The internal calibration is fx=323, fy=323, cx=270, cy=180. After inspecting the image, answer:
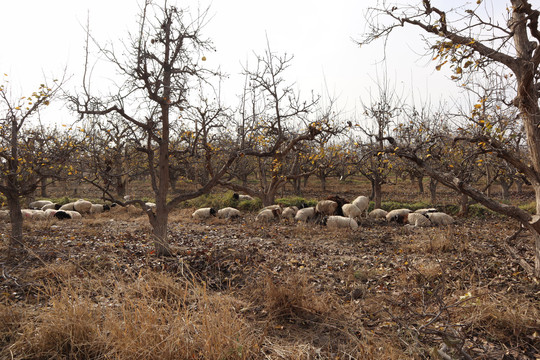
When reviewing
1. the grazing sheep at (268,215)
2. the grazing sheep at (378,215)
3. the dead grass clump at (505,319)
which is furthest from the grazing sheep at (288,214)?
the dead grass clump at (505,319)

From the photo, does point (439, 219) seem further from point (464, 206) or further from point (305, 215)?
point (305, 215)

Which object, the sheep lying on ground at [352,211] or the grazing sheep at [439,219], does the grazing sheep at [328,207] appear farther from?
the grazing sheep at [439,219]

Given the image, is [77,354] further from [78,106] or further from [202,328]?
[78,106]

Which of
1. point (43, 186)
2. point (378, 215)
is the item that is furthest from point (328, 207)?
point (43, 186)

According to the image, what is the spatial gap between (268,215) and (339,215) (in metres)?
3.22

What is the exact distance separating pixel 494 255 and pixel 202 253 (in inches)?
288

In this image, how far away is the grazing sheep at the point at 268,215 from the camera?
14500mm

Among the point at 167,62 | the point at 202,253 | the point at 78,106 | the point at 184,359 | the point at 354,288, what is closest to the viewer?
the point at 184,359

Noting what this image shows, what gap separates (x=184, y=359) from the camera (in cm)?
348

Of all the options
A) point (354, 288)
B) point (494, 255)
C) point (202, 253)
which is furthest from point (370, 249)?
point (202, 253)

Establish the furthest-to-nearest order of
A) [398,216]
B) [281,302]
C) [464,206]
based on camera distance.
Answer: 1. [464,206]
2. [398,216]
3. [281,302]

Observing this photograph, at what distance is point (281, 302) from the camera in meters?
5.19

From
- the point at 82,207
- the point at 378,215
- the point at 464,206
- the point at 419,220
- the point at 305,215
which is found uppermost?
the point at 82,207

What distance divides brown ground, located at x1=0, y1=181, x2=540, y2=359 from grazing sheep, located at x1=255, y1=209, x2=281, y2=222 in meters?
3.89
